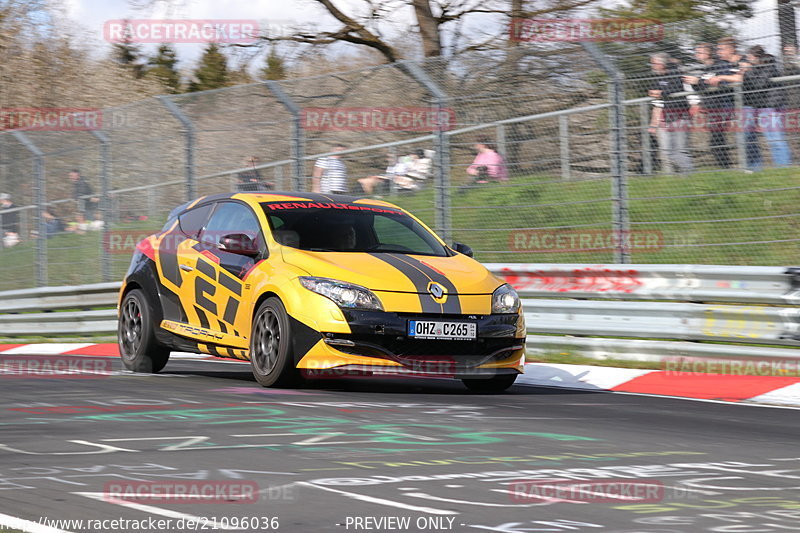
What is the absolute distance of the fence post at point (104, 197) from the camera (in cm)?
1775

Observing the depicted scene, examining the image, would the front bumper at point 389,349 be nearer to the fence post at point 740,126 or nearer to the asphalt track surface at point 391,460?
the asphalt track surface at point 391,460

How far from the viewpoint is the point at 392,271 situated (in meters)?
9.64

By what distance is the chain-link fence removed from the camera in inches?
441

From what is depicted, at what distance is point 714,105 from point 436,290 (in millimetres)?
3319

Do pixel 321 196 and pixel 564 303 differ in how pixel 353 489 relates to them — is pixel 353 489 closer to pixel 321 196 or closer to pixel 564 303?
pixel 321 196

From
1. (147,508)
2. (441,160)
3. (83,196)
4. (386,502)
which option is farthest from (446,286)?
(83,196)

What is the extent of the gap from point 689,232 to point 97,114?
9.28 m

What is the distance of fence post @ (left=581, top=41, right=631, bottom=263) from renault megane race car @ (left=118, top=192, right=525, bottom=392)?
6.05 feet

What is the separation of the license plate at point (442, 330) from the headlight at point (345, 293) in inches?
11.2

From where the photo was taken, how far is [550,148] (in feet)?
41.1

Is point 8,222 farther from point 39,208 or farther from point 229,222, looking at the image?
point 229,222

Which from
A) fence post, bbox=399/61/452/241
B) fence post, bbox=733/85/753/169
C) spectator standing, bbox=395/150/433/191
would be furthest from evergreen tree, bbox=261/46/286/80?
fence post, bbox=733/85/753/169

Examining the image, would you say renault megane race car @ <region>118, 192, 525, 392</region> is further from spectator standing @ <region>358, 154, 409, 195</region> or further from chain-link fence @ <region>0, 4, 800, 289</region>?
spectator standing @ <region>358, 154, 409, 195</region>

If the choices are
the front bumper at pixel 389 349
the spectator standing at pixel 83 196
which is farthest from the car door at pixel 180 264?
the spectator standing at pixel 83 196
